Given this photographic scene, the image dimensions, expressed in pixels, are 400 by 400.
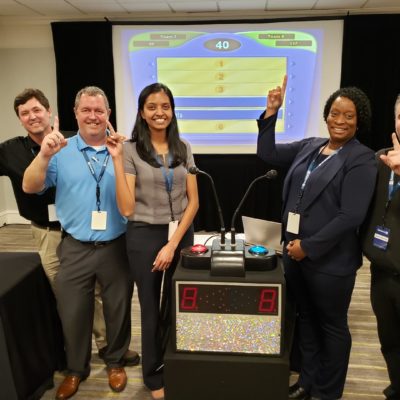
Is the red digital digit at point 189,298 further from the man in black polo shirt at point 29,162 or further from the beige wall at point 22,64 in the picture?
the beige wall at point 22,64

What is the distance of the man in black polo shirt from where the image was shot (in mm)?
1887

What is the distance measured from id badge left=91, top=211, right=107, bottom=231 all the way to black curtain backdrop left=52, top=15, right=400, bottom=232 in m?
2.94

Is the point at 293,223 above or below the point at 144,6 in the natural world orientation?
below

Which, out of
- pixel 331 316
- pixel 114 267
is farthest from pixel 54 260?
pixel 331 316

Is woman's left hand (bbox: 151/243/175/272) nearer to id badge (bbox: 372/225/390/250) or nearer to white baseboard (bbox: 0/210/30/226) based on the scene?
id badge (bbox: 372/225/390/250)

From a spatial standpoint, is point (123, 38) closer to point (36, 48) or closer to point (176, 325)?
point (36, 48)

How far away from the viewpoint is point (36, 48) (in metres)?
4.85

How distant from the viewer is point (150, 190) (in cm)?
163

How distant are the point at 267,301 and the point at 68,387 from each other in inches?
49.7

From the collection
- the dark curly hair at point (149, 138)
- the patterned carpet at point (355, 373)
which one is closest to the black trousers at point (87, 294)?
the patterned carpet at point (355, 373)

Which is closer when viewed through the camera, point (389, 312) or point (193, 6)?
point (389, 312)

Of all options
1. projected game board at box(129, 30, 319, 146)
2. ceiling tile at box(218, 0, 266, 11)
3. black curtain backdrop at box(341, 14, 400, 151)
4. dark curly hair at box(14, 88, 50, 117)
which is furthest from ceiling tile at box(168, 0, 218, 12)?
dark curly hair at box(14, 88, 50, 117)

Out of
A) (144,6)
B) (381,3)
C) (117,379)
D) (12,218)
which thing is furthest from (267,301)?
(12,218)

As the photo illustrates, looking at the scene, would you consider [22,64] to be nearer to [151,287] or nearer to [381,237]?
[151,287]
